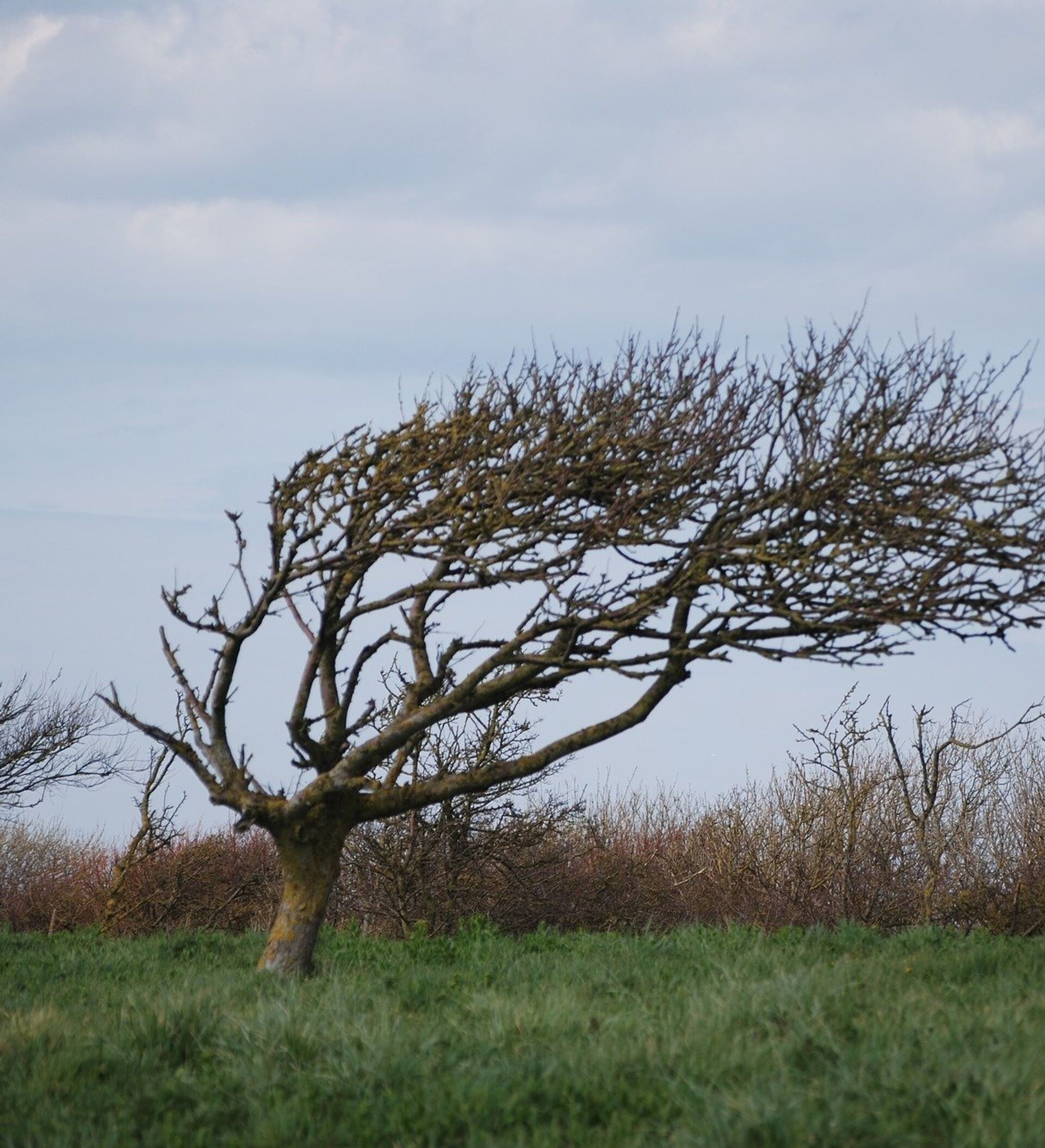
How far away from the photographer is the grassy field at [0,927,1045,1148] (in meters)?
5.36

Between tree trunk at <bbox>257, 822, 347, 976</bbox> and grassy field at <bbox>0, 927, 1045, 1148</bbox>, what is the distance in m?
0.83

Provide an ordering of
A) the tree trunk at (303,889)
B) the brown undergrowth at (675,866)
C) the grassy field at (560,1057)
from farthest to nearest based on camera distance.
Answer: the brown undergrowth at (675,866)
the tree trunk at (303,889)
the grassy field at (560,1057)

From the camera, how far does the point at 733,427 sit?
382 inches

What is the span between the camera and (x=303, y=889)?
10.2m

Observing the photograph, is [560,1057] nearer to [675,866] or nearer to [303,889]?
[303,889]

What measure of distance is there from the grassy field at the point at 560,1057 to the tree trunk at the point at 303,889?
827 millimetres

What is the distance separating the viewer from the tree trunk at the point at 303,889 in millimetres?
10055

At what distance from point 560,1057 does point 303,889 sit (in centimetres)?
452

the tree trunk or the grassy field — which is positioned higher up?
the tree trunk

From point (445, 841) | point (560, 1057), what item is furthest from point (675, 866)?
point (560, 1057)

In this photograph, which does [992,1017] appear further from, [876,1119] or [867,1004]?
[876,1119]

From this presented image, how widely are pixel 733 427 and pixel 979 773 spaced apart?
13.1 meters

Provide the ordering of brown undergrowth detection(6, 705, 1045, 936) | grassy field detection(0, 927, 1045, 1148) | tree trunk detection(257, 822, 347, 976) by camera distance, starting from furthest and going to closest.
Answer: brown undergrowth detection(6, 705, 1045, 936)
tree trunk detection(257, 822, 347, 976)
grassy field detection(0, 927, 1045, 1148)

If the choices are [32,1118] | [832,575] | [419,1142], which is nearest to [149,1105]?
[32,1118]
